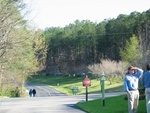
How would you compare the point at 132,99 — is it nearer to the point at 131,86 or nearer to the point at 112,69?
the point at 131,86

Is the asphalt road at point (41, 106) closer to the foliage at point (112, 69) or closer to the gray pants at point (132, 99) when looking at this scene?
the gray pants at point (132, 99)

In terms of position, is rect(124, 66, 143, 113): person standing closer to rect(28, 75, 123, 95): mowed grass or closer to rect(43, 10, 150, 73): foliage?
rect(28, 75, 123, 95): mowed grass

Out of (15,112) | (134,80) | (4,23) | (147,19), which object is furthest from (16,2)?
(147,19)

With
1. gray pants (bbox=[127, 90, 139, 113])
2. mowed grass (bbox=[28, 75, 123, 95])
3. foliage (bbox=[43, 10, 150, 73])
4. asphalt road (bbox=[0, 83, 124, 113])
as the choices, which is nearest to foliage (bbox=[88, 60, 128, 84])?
mowed grass (bbox=[28, 75, 123, 95])

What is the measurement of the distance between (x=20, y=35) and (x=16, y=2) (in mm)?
2958

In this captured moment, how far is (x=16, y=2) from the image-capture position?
87.6 ft

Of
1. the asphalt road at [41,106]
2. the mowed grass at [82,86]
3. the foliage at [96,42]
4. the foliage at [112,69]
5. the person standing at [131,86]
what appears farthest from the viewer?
the foliage at [96,42]

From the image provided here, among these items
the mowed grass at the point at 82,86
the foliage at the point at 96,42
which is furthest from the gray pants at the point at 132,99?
the foliage at the point at 96,42

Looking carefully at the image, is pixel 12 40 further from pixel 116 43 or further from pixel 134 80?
pixel 116 43

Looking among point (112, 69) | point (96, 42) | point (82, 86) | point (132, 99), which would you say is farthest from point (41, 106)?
point (96, 42)

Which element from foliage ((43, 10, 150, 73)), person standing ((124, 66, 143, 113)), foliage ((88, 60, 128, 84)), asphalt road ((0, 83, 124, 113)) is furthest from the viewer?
foliage ((43, 10, 150, 73))

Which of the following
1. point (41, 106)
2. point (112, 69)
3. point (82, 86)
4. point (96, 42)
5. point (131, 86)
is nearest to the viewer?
point (131, 86)

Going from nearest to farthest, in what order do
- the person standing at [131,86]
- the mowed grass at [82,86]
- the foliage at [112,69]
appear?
the person standing at [131,86] → the mowed grass at [82,86] → the foliage at [112,69]

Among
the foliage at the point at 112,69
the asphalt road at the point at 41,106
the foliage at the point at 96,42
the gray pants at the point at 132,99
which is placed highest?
the foliage at the point at 96,42
